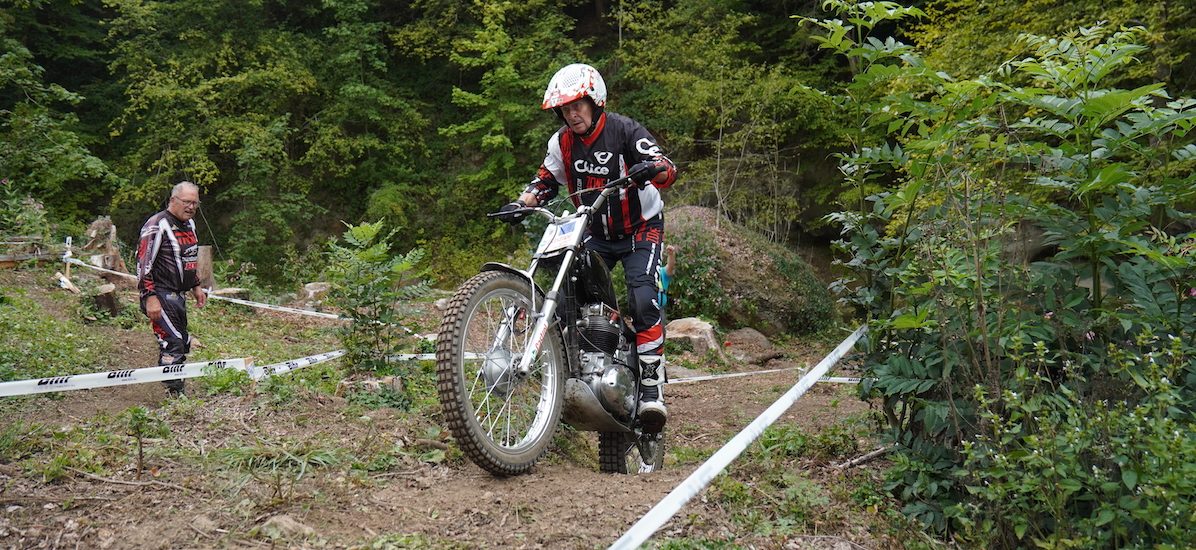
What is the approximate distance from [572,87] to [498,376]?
5.13 feet

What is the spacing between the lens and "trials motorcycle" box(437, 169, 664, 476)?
10.7ft

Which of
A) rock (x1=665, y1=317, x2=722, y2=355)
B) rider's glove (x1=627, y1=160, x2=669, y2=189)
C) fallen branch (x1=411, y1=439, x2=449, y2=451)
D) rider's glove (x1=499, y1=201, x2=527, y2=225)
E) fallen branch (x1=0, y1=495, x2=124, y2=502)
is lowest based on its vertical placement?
rock (x1=665, y1=317, x2=722, y2=355)

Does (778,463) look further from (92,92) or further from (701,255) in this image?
(92,92)

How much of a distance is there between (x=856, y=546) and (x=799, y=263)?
11519 millimetres

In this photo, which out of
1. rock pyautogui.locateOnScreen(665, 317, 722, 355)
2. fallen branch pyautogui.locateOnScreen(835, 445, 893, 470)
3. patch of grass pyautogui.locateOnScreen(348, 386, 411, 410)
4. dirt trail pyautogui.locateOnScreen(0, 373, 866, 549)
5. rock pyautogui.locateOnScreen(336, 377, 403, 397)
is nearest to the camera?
dirt trail pyautogui.locateOnScreen(0, 373, 866, 549)

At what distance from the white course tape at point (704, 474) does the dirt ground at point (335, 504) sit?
0.51 feet

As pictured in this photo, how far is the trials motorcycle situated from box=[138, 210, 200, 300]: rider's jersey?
343 centimetres

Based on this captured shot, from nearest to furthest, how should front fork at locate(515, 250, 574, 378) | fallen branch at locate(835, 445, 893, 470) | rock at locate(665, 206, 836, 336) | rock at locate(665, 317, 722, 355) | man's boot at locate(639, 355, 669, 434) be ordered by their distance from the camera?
front fork at locate(515, 250, 574, 378), fallen branch at locate(835, 445, 893, 470), man's boot at locate(639, 355, 669, 434), rock at locate(665, 317, 722, 355), rock at locate(665, 206, 836, 336)

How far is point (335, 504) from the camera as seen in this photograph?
3070 millimetres

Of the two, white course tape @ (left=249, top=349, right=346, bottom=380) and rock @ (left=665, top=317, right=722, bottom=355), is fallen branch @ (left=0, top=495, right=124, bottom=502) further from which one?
rock @ (left=665, top=317, right=722, bottom=355)

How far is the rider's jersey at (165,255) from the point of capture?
19.9 feet

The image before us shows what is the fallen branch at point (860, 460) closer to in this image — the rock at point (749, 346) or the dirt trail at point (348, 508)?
the dirt trail at point (348, 508)

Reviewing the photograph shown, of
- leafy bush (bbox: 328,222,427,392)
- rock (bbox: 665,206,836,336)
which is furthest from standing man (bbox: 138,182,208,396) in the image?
rock (bbox: 665,206,836,336)

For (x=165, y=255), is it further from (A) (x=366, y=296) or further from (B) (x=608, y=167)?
(B) (x=608, y=167)
